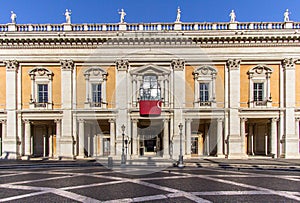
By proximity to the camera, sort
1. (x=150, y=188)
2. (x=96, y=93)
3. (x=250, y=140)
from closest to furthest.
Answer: (x=150, y=188) → (x=96, y=93) → (x=250, y=140)

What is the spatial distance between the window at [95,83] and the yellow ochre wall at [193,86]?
8491 mm

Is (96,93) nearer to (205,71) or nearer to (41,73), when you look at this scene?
(41,73)

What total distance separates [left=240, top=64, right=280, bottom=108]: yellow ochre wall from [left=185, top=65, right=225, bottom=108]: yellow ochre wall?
197cm

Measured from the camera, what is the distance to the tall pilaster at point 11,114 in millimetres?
23547

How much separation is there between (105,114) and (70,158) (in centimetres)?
549

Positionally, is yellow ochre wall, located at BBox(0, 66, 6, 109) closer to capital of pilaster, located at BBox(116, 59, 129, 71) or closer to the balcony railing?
the balcony railing

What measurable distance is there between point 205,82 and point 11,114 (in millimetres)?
19894

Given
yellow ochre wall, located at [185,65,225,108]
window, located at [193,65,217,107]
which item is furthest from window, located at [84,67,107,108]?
window, located at [193,65,217,107]

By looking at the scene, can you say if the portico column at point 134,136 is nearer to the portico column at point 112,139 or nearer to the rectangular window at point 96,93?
the portico column at point 112,139

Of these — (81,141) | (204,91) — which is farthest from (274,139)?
(81,141)

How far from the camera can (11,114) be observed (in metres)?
23.9

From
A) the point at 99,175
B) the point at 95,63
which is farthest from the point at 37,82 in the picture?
the point at 99,175

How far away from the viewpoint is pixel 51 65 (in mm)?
24453

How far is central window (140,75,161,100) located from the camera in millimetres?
24594
